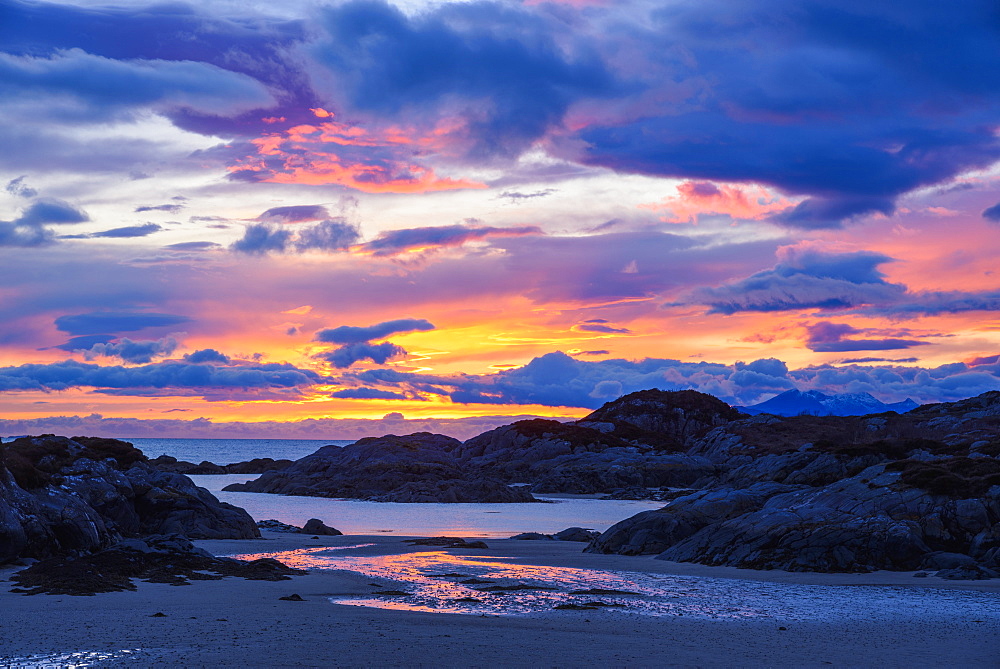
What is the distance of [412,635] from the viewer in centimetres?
1756

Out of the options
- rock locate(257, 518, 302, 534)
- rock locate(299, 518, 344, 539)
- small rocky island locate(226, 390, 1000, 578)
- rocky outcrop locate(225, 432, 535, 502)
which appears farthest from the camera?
rocky outcrop locate(225, 432, 535, 502)

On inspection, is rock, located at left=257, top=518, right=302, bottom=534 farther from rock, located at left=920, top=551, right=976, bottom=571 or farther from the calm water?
rock, located at left=920, top=551, right=976, bottom=571

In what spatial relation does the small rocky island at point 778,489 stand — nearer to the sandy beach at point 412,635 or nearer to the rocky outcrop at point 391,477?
the rocky outcrop at point 391,477

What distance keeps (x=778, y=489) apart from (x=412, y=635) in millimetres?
31749

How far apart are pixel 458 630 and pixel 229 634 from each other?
490 cm

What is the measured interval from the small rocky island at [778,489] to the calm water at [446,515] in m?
7.64

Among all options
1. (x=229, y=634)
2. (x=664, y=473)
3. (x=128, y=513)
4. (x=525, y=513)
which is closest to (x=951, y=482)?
(x=229, y=634)

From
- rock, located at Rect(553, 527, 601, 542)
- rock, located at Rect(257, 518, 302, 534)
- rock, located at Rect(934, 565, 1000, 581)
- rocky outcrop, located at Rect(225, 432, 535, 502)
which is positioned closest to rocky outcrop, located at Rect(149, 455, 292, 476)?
rocky outcrop, located at Rect(225, 432, 535, 502)

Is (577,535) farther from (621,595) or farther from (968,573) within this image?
(621,595)

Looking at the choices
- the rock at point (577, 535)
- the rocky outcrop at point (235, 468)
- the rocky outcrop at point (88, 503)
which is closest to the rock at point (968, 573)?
the rock at point (577, 535)

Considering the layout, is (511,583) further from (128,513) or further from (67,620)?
(128,513)

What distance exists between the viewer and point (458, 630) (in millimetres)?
18375

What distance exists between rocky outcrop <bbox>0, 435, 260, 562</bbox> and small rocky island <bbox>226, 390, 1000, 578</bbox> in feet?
71.1

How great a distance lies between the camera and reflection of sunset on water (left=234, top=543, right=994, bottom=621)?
22.7 m
